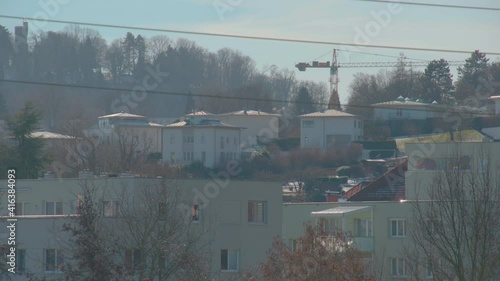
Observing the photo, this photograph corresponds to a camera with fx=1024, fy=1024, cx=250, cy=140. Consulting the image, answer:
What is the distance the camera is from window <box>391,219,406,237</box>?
38.7 metres

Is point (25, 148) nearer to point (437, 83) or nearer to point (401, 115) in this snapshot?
point (401, 115)

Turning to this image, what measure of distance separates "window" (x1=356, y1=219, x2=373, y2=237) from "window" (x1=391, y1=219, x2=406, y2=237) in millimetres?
1004

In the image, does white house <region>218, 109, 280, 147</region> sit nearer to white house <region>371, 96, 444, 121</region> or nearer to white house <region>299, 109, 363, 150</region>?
white house <region>299, 109, 363, 150</region>

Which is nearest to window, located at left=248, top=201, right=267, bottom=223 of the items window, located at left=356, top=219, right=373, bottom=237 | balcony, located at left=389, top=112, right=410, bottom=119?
window, located at left=356, top=219, right=373, bottom=237

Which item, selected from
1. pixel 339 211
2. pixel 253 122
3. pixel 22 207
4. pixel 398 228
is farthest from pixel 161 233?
pixel 253 122

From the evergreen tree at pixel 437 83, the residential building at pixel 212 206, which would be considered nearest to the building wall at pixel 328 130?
the evergreen tree at pixel 437 83

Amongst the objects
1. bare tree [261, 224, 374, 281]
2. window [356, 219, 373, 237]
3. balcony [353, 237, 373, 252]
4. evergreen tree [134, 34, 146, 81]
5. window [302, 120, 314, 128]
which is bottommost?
balcony [353, 237, 373, 252]

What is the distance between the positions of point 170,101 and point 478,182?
342 ft

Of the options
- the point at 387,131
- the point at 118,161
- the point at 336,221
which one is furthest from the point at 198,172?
the point at 336,221

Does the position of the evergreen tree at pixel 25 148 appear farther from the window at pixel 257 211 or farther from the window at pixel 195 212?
the window at pixel 195 212

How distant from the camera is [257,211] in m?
32.6

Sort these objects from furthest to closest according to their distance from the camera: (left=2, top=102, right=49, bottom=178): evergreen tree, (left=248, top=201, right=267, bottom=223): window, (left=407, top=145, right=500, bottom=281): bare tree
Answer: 1. (left=2, top=102, right=49, bottom=178): evergreen tree
2. (left=248, top=201, right=267, bottom=223): window
3. (left=407, top=145, right=500, bottom=281): bare tree

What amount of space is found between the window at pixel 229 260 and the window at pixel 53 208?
5.20 metres

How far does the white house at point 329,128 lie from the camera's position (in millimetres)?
86125
